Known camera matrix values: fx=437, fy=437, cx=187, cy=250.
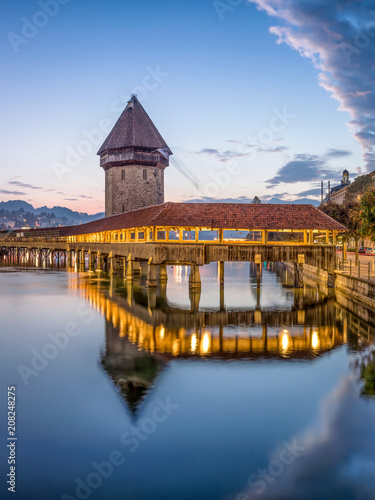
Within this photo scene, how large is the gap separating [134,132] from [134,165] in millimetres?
4426

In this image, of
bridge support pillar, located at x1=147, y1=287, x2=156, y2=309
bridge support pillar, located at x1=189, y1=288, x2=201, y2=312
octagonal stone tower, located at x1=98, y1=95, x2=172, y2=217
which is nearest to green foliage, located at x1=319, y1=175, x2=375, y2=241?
bridge support pillar, located at x1=189, y1=288, x2=201, y2=312

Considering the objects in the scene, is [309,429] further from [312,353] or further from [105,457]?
[312,353]

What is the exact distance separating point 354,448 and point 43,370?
8.75 meters

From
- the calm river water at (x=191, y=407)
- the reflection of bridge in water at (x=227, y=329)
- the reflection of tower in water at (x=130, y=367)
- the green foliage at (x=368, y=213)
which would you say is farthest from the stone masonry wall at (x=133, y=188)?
the reflection of tower in water at (x=130, y=367)

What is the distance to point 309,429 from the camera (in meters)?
8.48

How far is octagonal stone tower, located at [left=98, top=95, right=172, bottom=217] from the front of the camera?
188 feet

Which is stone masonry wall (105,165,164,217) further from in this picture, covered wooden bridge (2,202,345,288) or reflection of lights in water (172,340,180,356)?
reflection of lights in water (172,340,180,356)

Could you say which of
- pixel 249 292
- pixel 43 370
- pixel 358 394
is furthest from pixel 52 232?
pixel 358 394

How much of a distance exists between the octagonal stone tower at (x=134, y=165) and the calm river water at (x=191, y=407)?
38.5m

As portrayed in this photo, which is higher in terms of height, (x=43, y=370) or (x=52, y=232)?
(x=52, y=232)

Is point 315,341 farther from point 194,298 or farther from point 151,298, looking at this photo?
point 151,298

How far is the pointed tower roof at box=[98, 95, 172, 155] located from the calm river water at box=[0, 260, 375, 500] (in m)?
40.9

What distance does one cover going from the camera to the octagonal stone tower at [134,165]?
5719cm

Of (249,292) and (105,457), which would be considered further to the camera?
(249,292)
